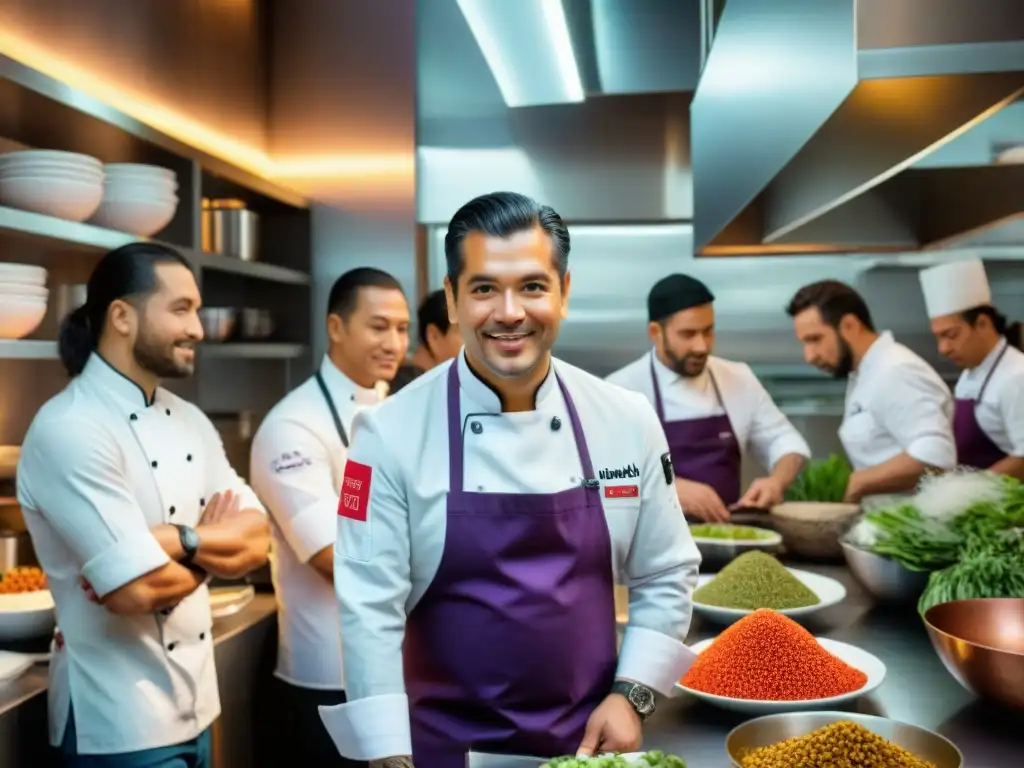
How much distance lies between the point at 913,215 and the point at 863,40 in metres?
2.41

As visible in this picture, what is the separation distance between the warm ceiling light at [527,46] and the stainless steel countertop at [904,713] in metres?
1.16

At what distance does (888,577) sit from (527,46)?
130 cm

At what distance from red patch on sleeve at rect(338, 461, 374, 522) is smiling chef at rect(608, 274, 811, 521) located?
7.44 feet

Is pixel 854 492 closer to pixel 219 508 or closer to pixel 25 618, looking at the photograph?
pixel 219 508

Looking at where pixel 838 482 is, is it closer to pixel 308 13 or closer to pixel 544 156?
pixel 544 156

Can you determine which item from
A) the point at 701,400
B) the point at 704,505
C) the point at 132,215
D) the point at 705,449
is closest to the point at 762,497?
the point at 704,505

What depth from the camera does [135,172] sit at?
2672 millimetres

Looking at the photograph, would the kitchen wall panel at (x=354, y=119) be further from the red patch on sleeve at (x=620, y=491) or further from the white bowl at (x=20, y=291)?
the red patch on sleeve at (x=620, y=491)

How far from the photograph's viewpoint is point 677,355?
12.2 ft

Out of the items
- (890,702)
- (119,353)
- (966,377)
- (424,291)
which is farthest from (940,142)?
(424,291)

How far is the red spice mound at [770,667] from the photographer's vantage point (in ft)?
4.71

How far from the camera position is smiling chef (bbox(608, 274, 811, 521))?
3654 mm

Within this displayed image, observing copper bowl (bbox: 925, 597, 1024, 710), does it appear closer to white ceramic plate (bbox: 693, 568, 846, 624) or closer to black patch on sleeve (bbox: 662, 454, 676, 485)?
white ceramic plate (bbox: 693, 568, 846, 624)

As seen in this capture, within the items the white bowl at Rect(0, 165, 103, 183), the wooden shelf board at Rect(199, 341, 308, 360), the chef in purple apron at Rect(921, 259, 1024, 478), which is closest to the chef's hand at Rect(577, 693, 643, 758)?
the white bowl at Rect(0, 165, 103, 183)
